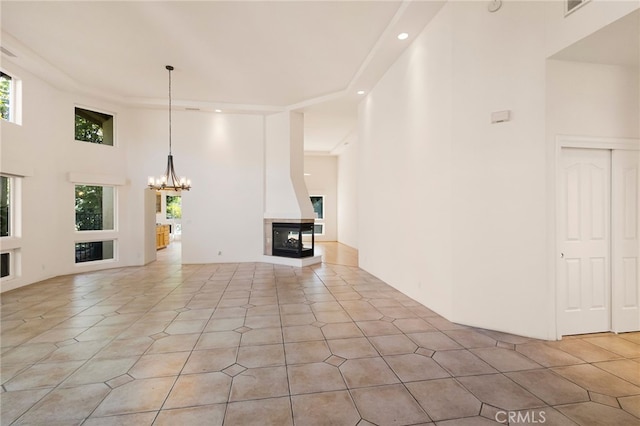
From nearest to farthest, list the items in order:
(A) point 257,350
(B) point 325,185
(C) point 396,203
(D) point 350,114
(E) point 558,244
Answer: (A) point 257,350, (E) point 558,244, (C) point 396,203, (D) point 350,114, (B) point 325,185

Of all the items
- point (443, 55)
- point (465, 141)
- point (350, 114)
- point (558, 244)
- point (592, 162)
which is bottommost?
point (558, 244)

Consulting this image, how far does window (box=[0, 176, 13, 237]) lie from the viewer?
17.0 feet

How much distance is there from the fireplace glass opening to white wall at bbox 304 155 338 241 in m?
5.46

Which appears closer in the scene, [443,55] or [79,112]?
[443,55]

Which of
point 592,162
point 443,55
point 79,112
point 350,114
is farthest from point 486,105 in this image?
point 79,112

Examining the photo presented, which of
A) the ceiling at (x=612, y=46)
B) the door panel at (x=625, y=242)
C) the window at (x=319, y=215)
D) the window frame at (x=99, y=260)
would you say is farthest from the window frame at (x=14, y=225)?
the window at (x=319, y=215)

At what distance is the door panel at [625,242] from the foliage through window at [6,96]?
9350 mm

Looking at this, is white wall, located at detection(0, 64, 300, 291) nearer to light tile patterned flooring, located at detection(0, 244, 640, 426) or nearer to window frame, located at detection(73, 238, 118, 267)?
window frame, located at detection(73, 238, 118, 267)

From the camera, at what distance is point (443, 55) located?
147 inches

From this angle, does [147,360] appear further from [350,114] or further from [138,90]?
[350,114]

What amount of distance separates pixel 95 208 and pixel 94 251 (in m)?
1.07

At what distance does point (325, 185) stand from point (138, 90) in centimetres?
832

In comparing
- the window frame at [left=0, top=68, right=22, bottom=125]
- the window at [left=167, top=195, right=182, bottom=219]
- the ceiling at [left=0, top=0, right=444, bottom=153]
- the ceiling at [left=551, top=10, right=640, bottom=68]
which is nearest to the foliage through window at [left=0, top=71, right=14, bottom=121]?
the window frame at [left=0, top=68, right=22, bottom=125]

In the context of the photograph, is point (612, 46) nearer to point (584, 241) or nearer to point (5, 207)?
point (584, 241)
